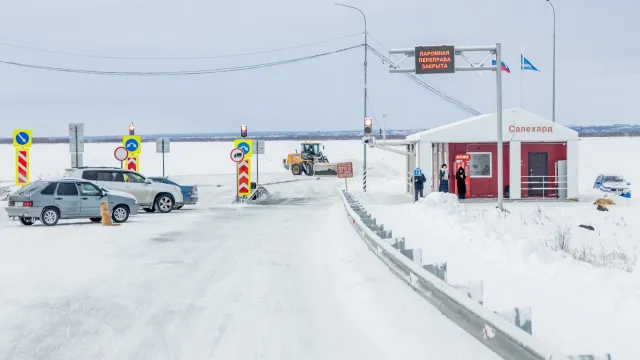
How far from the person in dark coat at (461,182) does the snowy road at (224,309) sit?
19.8 meters

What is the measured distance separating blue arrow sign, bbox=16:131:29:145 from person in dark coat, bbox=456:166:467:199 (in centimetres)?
1880

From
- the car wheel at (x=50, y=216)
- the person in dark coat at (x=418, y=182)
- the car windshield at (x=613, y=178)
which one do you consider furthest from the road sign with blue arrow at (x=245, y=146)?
the car windshield at (x=613, y=178)

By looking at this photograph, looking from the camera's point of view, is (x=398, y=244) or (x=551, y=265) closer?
(x=398, y=244)

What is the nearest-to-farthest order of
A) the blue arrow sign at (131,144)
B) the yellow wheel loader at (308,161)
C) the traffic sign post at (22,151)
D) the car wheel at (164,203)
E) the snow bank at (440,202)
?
the snow bank at (440,202) → the car wheel at (164,203) → the traffic sign post at (22,151) → the blue arrow sign at (131,144) → the yellow wheel loader at (308,161)

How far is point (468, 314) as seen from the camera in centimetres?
690

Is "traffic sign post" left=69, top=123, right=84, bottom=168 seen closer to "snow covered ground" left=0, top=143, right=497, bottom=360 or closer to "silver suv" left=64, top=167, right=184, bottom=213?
"silver suv" left=64, top=167, right=184, bottom=213

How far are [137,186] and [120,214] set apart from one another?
5190 millimetres

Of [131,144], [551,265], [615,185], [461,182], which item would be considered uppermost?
[131,144]

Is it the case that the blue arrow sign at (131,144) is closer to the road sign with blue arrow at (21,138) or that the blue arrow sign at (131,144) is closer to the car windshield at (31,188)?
the road sign with blue arrow at (21,138)

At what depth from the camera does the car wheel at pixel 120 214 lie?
24.5 metres

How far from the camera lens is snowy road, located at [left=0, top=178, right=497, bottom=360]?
23.6 feet

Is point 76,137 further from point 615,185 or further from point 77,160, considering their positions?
point 615,185

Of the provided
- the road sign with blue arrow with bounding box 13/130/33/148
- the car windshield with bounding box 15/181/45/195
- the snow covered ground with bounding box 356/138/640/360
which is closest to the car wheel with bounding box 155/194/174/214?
the road sign with blue arrow with bounding box 13/130/33/148

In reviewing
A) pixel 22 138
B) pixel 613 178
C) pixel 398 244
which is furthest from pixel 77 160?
pixel 613 178
